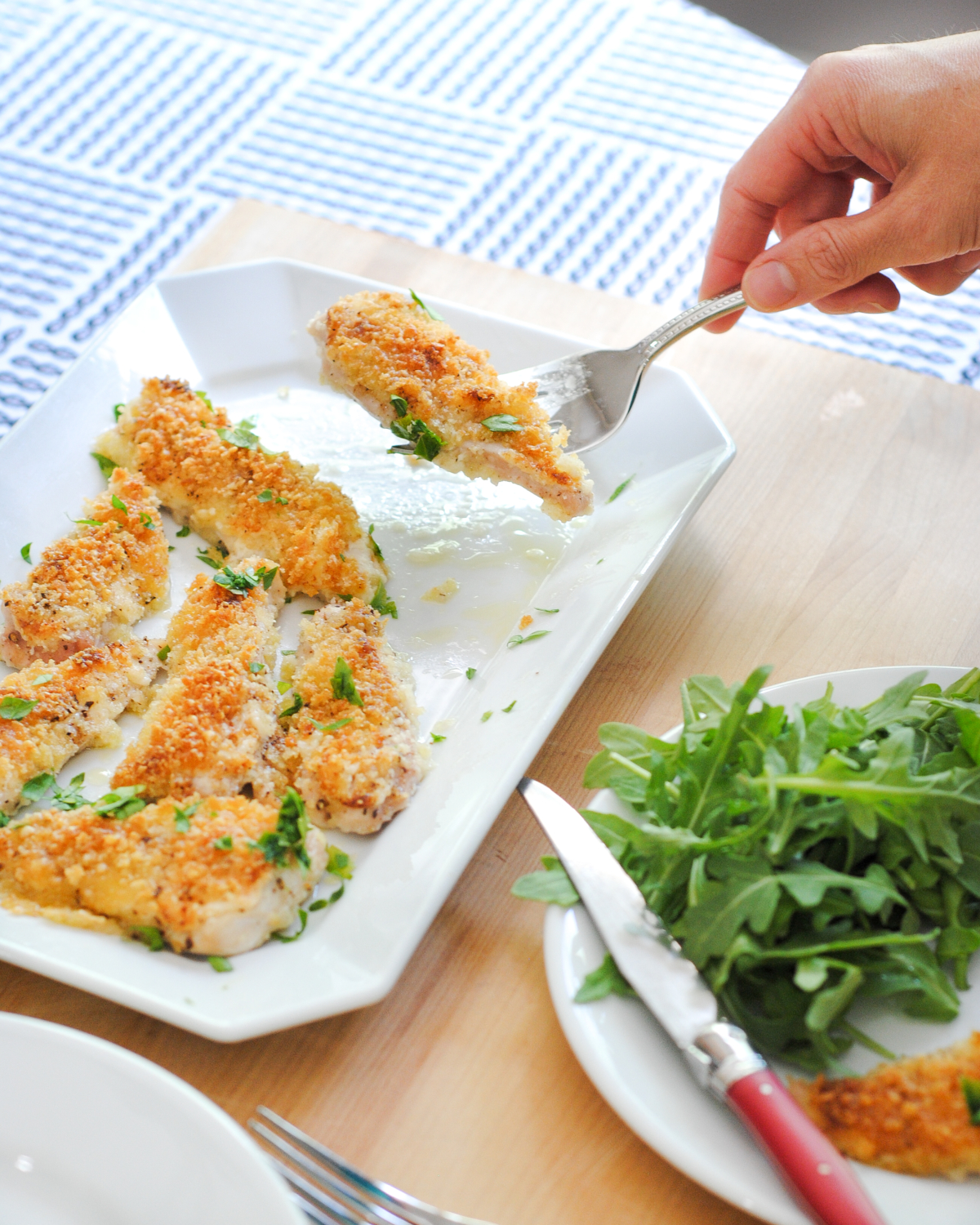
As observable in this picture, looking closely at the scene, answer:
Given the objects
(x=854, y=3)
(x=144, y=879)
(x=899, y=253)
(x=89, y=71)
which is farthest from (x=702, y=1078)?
(x=89, y=71)

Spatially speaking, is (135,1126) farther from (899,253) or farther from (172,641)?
(899,253)

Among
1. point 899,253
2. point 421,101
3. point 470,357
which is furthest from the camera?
point 421,101

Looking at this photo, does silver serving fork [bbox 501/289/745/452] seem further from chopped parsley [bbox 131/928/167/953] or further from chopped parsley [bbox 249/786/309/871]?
chopped parsley [bbox 131/928/167/953]

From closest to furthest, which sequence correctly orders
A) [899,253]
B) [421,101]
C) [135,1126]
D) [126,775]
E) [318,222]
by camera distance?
1. [135,1126]
2. [126,775]
3. [899,253]
4. [318,222]
5. [421,101]

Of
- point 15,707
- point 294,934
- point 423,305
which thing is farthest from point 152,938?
point 423,305

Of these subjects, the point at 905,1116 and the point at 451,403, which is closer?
the point at 905,1116

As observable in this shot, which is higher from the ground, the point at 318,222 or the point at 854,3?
the point at 854,3

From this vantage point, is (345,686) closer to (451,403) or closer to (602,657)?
(602,657)
